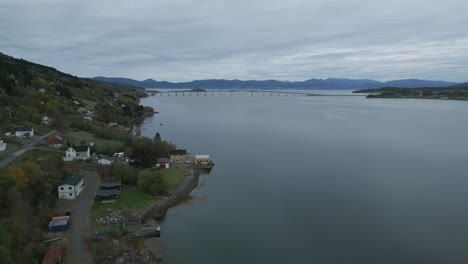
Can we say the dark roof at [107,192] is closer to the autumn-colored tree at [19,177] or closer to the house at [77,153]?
the autumn-colored tree at [19,177]

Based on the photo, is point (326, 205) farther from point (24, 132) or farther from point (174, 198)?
point (24, 132)

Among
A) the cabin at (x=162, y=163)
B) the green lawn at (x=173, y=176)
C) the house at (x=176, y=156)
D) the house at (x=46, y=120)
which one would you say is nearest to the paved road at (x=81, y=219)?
the green lawn at (x=173, y=176)

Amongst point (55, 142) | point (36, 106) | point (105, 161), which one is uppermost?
point (36, 106)

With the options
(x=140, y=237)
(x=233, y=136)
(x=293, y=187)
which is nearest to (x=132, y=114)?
(x=233, y=136)

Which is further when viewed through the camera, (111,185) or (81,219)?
(111,185)

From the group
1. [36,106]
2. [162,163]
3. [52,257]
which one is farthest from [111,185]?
[36,106]

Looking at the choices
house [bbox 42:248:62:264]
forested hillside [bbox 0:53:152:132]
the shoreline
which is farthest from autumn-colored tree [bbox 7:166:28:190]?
forested hillside [bbox 0:53:152:132]
